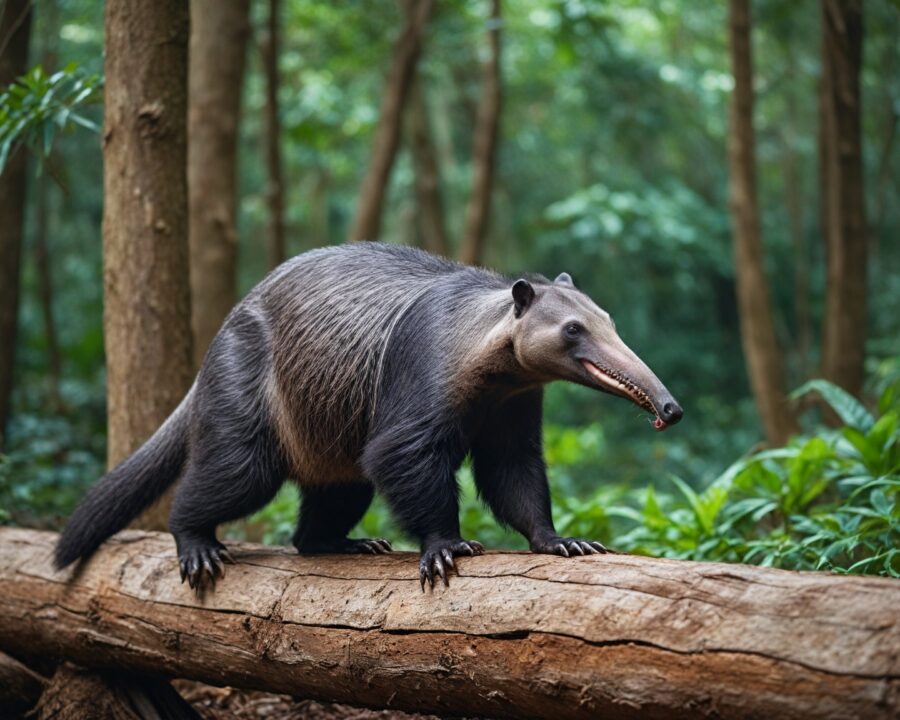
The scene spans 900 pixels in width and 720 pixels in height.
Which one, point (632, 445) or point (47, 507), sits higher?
point (47, 507)

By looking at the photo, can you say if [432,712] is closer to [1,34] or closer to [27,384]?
[1,34]

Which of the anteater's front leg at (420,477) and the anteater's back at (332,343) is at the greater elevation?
the anteater's back at (332,343)

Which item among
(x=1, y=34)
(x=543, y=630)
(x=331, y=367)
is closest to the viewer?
(x=543, y=630)

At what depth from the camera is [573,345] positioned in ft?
13.5

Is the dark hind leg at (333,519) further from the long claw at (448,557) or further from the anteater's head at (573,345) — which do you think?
the anteater's head at (573,345)

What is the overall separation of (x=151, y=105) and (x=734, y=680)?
171 inches

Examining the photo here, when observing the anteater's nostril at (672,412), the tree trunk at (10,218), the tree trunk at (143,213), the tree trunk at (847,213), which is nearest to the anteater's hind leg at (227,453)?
the tree trunk at (143,213)

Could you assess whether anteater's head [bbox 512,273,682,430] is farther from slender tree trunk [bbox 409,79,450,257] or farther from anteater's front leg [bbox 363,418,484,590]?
slender tree trunk [bbox 409,79,450,257]

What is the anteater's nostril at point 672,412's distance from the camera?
3.62 m

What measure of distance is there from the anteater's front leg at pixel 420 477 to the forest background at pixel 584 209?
5.47 ft

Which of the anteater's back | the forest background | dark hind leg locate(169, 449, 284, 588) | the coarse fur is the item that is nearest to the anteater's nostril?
the coarse fur

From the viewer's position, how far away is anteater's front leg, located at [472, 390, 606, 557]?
4.55m

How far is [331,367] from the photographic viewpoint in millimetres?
4789

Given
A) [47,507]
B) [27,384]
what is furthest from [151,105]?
[27,384]
